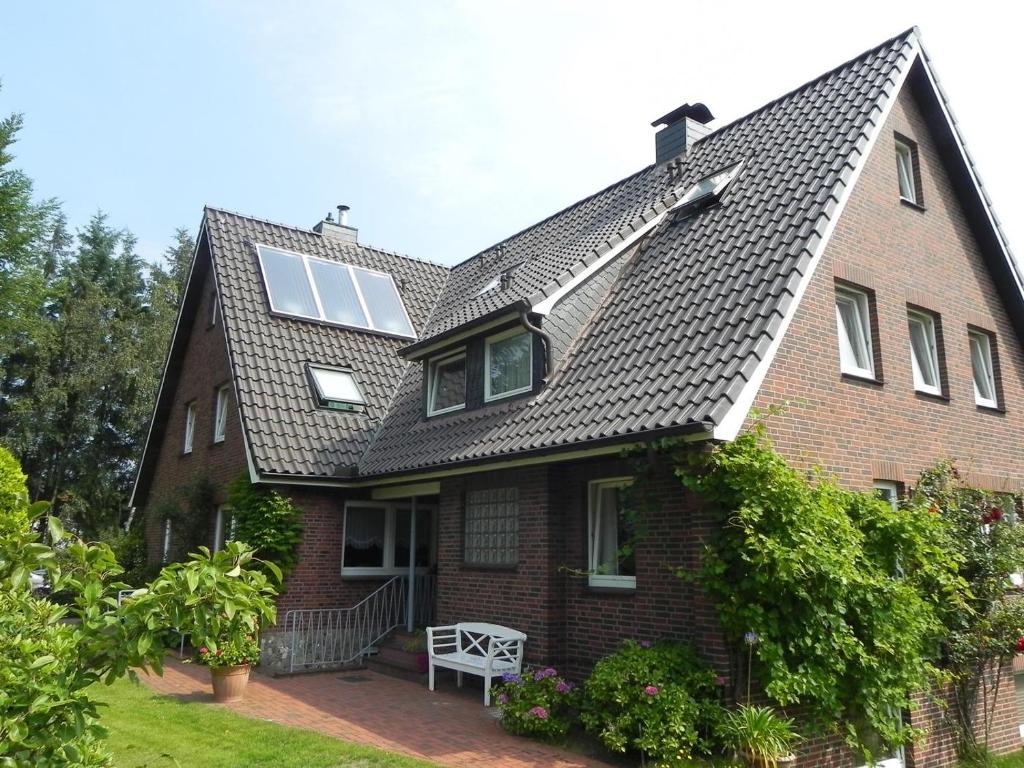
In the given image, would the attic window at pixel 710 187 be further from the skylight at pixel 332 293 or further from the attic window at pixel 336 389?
the skylight at pixel 332 293

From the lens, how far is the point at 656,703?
7586 millimetres

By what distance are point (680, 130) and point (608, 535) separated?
9.03 metres

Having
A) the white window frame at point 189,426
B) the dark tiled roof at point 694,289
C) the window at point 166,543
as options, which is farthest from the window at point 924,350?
the window at point 166,543

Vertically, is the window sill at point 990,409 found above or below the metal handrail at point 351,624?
above

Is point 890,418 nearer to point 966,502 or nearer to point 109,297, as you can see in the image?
point 966,502

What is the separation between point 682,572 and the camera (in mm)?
8109

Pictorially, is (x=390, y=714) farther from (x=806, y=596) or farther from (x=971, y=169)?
(x=971, y=169)

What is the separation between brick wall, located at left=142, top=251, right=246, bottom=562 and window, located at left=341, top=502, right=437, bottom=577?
8.22 feet

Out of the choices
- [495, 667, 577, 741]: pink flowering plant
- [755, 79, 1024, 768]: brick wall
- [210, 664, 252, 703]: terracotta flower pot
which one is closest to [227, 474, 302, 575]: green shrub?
[210, 664, 252, 703]: terracotta flower pot

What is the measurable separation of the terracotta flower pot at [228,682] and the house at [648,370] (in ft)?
8.24

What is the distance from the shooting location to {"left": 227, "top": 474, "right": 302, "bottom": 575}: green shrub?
13.6m

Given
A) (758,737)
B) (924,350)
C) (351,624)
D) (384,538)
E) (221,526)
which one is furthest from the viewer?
(221,526)

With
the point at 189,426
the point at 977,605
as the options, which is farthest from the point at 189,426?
the point at 977,605

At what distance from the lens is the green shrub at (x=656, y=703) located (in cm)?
741
